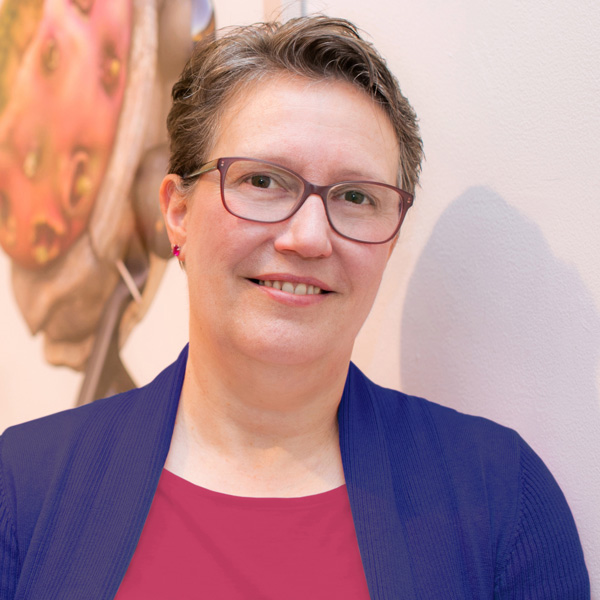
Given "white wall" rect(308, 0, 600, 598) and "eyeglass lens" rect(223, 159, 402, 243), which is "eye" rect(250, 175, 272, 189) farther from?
"white wall" rect(308, 0, 600, 598)

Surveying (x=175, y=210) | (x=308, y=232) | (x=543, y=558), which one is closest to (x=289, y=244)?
(x=308, y=232)

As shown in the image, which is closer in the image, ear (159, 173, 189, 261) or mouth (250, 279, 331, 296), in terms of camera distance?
mouth (250, 279, 331, 296)

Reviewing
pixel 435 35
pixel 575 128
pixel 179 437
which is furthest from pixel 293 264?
pixel 435 35

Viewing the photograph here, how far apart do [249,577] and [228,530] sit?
76 millimetres

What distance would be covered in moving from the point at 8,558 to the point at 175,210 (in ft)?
2.04

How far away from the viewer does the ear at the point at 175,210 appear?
1.08m

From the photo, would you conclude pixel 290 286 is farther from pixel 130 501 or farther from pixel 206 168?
pixel 130 501

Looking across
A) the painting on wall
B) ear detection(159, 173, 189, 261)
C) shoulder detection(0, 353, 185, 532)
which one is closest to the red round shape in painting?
the painting on wall

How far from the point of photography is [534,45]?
1.03 m

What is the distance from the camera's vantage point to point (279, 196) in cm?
94

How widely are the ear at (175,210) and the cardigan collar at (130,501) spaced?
261mm

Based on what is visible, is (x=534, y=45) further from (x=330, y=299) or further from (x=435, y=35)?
(x=330, y=299)

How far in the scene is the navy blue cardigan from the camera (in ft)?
2.98

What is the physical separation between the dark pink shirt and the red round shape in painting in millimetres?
834
